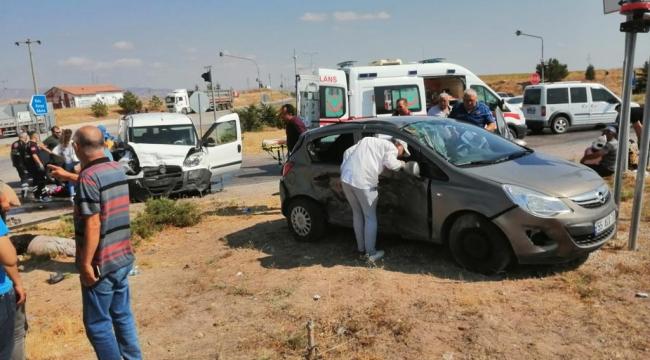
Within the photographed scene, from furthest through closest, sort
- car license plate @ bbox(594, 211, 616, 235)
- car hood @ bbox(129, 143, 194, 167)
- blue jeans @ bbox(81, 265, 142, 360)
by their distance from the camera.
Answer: car hood @ bbox(129, 143, 194, 167), car license plate @ bbox(594, 211, 616, 235), blue jeans @ bbox(81, 265, 142, 360)

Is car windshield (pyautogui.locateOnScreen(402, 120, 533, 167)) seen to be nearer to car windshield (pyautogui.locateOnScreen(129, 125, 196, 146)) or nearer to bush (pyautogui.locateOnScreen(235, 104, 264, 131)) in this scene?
car windshield (pyautogui.locateOnScreen(129, 125, 196, 146))

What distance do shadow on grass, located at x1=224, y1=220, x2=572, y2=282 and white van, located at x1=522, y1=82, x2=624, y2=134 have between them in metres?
14.9

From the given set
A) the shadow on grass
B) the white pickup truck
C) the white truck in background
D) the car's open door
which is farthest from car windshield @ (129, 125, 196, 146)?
the white truck in background

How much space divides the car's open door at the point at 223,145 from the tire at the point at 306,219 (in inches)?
217

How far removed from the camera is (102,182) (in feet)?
11.0

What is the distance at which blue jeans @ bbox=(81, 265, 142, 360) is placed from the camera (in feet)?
11.4

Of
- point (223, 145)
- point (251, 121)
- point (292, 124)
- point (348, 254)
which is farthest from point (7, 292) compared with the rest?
point (251, 121)

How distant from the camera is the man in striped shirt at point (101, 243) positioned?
3326mm

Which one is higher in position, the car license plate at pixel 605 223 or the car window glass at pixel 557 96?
the car window glass at pixel 557 96

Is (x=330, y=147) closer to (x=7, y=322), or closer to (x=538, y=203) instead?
(x=538, y=203)

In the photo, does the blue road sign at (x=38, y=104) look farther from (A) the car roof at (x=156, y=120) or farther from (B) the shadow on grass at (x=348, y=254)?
(B) the shadow on grass at (x=348, y=254)

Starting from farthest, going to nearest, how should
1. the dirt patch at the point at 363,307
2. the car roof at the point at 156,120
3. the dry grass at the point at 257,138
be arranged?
the dry grass at the point at 257,138 → the car roof at the point at 156,120 → the dirt patch at the point at 363,307

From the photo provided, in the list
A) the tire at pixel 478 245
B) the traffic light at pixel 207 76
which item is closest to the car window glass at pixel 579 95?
the traffic light at pixel 207 76

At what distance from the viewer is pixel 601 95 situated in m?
19.0
